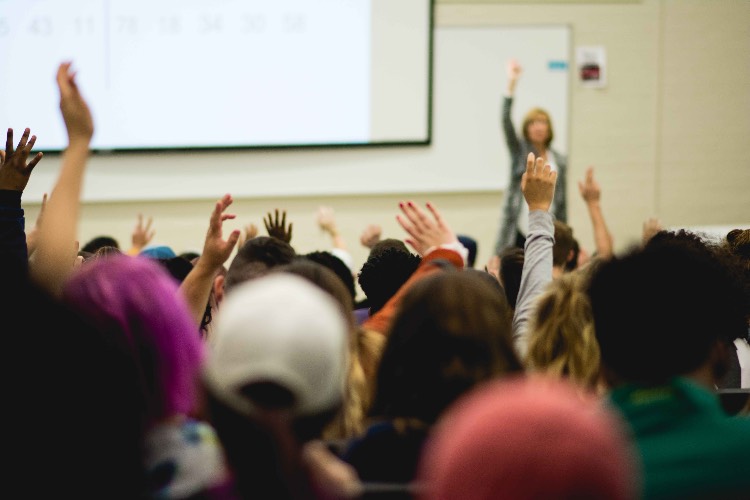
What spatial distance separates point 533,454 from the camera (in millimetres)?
841

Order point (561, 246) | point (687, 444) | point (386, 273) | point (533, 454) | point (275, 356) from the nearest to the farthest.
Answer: point (533, 454) < point (275, 356) < point (687, 444) < point (386, 273) < point (561, 246)

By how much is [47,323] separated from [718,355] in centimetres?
98

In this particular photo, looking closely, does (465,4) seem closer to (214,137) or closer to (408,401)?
(214,137)

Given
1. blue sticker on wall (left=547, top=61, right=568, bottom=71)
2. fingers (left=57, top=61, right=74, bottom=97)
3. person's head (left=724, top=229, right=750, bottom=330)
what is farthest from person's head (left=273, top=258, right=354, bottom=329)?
blue sticker on wall (left=547, top=61, right=568, bottom=71)

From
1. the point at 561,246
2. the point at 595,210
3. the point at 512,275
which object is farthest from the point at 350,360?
the point at 595,210

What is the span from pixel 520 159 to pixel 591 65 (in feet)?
3.44

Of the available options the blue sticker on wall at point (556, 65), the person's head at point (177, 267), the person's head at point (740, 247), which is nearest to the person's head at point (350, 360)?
the person's head at point (177, 267)

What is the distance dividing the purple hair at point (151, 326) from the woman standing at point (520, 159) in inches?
164

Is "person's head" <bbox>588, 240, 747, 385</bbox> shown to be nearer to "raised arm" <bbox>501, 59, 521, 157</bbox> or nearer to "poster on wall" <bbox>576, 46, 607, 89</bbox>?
"raised arm" <bbox>501, 59, 521, 157</bbox>

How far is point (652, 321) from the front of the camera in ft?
4.38

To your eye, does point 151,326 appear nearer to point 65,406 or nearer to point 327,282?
point 65,406

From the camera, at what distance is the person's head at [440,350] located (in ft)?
4.52

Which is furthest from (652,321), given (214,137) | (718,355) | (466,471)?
(214,137)

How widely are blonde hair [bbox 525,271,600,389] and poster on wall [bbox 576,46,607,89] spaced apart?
4.36 m
